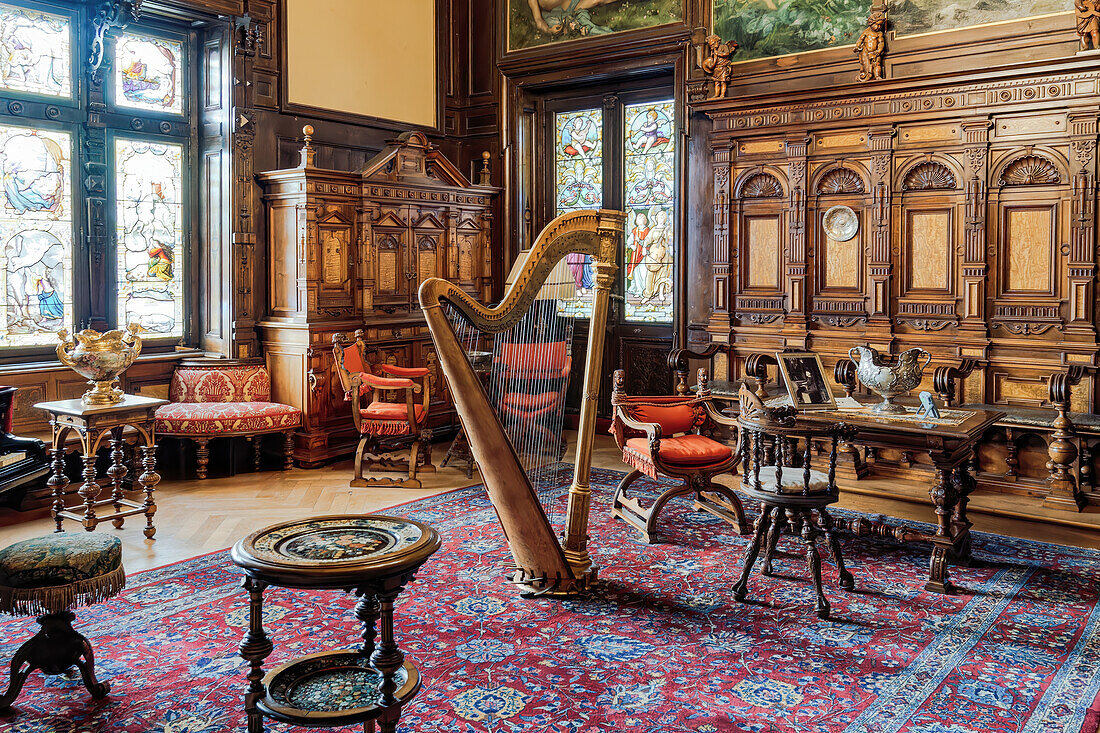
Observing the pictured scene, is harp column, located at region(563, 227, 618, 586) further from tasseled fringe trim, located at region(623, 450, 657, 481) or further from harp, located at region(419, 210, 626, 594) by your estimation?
tasseled fringe trim, located at region(623, 450, 657, 481)

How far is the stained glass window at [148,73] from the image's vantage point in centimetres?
712

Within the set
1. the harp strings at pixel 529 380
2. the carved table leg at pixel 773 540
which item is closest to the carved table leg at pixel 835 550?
the carved table leg at pixel 773 540

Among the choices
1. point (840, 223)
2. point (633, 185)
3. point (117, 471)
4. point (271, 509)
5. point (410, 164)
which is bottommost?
point (271, 509)

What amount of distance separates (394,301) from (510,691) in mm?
5203

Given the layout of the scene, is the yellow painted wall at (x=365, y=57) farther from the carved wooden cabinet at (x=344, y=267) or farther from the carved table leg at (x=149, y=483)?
the carved table leg at (x=149, y=483)

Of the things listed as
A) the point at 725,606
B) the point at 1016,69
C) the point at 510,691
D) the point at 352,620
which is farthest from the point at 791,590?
the point at 1016,69

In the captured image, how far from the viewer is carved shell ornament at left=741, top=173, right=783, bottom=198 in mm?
7418

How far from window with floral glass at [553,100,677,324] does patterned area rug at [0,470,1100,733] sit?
4.06 metres

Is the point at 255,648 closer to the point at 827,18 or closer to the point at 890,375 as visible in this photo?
the point at 890,375

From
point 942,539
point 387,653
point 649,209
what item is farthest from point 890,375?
point 649,209

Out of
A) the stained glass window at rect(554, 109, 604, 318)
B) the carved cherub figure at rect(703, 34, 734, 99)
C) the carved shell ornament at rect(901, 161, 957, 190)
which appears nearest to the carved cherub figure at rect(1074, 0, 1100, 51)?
the carved shell ornament at rect(901, 161, 957, 190)

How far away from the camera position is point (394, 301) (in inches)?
319

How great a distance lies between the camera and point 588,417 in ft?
14.1

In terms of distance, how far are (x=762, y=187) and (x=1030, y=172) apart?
198 cm
